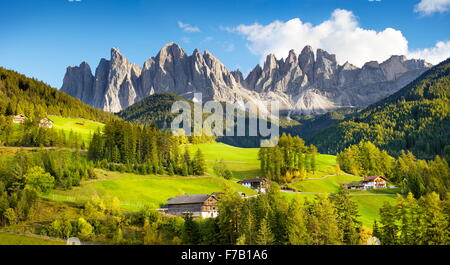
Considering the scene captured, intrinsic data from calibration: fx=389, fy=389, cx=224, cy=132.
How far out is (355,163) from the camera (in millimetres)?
146375

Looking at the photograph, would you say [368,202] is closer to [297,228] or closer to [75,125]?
[297,228]

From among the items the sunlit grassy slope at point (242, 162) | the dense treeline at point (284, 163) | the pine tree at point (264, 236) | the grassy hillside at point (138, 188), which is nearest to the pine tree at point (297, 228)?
the pine tree at point (264, 236)

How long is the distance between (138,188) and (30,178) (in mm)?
23584

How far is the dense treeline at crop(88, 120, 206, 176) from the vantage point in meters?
111

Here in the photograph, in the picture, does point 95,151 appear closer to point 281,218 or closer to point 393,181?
point 281,218

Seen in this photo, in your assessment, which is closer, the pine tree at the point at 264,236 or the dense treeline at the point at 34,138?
the pine tree at the point at 264,236

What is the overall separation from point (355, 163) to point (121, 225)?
337 ft

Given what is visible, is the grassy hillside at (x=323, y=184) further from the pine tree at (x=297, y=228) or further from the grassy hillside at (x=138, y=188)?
the pine tree at (x=297, y=228)

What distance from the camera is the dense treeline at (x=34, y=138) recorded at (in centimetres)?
12130

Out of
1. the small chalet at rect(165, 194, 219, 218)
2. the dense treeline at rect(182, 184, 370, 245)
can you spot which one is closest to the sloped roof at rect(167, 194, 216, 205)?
the small chalet at rect(165, 194, 219, 218)

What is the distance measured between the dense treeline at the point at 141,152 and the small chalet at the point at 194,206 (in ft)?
91.9

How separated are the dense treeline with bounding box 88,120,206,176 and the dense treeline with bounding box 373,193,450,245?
61763 mm

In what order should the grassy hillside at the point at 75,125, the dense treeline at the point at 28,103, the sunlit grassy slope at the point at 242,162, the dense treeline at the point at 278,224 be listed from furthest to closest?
the grassy hillside at the point at 75,125, the dense treeline at the point at 28,103, the sunlit grassy slope at the point at 242,162, the dense treeline at the point at 278,224

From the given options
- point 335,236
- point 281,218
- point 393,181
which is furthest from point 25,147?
point 393,181
